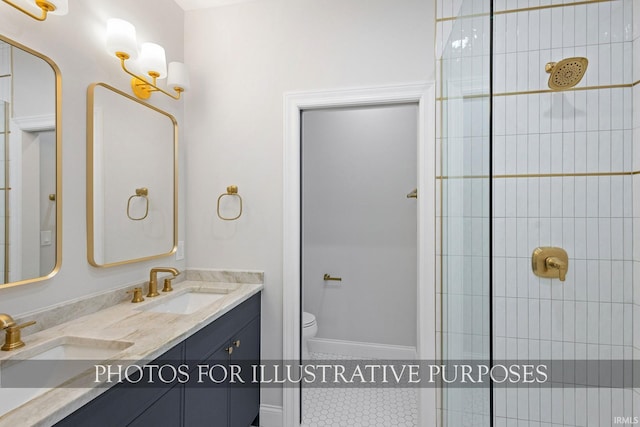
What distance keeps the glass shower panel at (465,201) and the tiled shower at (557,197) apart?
17 mm

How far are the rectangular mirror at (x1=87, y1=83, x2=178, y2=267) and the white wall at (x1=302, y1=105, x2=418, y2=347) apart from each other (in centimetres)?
112

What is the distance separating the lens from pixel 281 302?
1.89m

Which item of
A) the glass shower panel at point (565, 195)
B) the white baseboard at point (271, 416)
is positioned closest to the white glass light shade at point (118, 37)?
the glass shower panel at point (565, 195)

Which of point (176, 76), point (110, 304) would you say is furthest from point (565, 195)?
point (110, 304)

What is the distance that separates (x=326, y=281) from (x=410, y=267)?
0.74 metres

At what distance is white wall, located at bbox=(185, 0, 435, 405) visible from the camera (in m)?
1.74

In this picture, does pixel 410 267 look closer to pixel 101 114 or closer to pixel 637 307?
pixel 637 307

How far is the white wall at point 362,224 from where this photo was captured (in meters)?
2.61

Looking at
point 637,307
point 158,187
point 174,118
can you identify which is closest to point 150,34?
point 174,118

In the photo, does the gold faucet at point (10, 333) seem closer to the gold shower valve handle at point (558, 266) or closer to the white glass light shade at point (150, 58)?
the white glass light shade at point (150, 58)

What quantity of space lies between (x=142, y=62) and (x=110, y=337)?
1.27 m

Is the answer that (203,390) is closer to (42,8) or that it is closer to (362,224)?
(42,8)

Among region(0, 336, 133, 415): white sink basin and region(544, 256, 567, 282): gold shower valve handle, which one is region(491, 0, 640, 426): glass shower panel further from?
region(0, 336, 133, 415): white sink basin

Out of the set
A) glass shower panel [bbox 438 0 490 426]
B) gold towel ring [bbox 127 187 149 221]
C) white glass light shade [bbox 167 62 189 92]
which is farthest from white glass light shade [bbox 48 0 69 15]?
glass shower panel [bbox 438 0 490 426]
